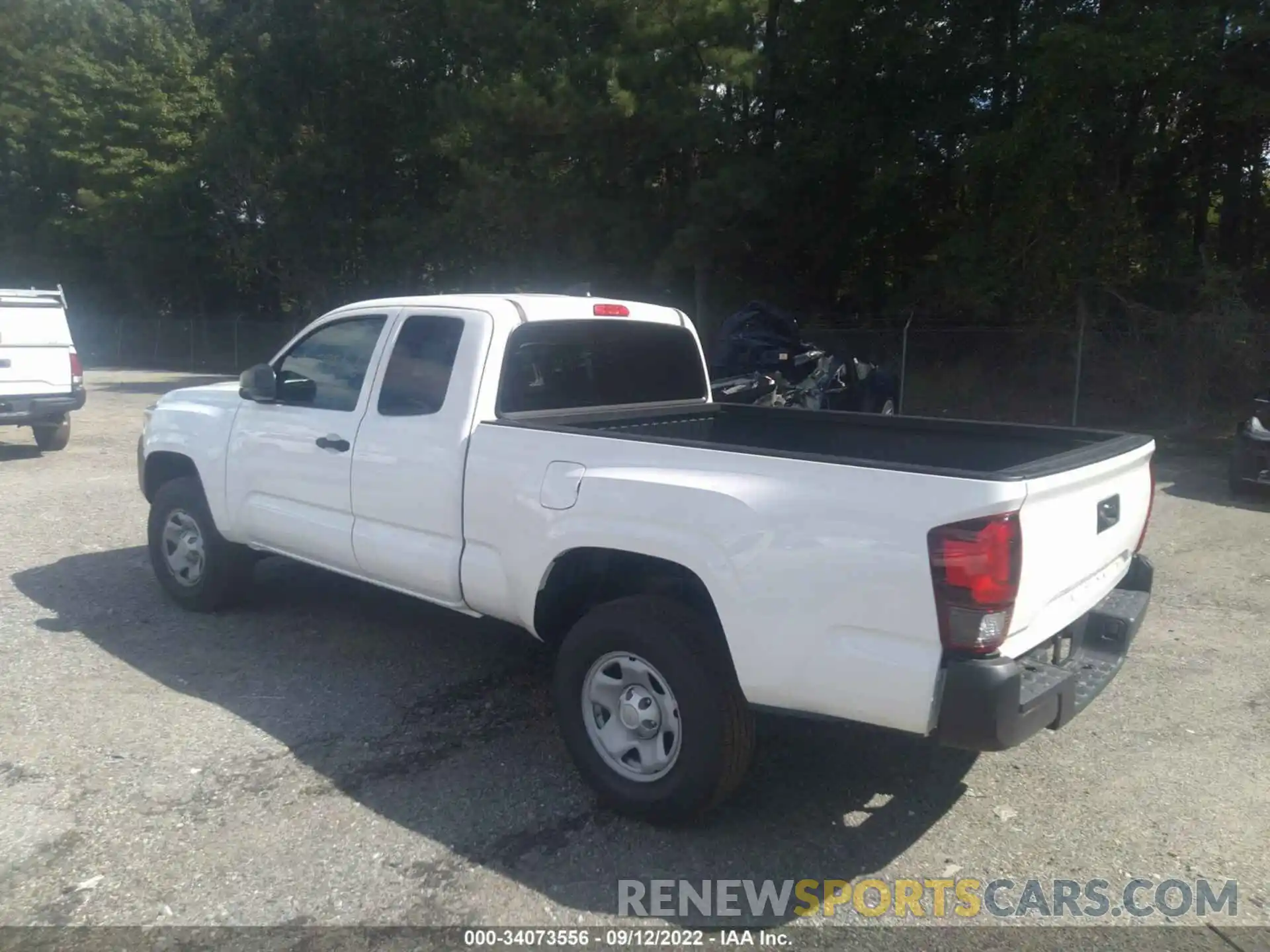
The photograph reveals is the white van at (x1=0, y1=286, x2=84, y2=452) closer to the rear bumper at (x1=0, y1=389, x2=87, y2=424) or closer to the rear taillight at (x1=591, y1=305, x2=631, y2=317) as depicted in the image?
the rear bumper at (x1=0, y1=389, x2=87, y2=424)

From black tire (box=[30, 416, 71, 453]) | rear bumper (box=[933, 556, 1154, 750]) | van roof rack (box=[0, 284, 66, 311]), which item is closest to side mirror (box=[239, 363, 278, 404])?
rear bumper (box=[933, 556, 1154, 750])

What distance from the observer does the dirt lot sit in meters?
3.74

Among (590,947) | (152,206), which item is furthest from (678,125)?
(152,206)

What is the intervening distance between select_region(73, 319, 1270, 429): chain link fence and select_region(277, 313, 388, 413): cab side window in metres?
13.3

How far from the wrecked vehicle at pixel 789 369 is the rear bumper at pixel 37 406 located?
303 inches

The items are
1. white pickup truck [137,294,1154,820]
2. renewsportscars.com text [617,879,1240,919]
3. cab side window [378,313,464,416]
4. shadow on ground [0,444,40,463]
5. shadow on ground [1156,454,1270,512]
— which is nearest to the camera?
white pickup truck [137,294,1154,820]

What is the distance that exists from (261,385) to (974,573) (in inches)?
158

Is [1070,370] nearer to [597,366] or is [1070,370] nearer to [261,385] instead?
[597,366]

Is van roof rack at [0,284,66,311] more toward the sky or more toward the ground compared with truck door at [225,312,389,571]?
more toward the sky

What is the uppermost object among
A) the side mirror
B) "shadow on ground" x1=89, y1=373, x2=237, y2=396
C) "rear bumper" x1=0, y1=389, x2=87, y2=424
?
the side mirror

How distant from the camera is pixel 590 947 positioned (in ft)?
11.2

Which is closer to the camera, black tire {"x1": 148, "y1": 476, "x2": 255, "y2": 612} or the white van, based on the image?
black tire {"x1": 148, "y1": 476, "x2": 255, "y2": 612}

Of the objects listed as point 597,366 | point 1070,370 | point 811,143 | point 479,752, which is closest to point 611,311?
point 597,366

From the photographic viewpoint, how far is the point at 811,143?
64.2ft
